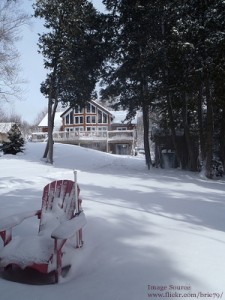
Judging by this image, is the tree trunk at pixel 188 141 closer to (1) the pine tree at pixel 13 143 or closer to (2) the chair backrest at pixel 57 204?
(2) the chair backrest at pixel 57 204

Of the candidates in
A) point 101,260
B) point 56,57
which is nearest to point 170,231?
point 101,260

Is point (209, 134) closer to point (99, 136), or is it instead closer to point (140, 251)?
point (140, 251)

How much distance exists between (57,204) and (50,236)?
622 mm

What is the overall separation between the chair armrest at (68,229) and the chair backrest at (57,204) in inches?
21.2

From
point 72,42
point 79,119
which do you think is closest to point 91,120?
point 79,119

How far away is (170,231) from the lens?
487 cm

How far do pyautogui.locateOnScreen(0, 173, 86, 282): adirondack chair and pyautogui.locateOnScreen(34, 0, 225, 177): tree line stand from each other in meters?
9.85

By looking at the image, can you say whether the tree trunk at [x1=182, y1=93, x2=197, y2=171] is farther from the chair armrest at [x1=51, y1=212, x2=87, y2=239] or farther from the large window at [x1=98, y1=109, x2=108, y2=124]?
the large window at [x1=98, y1=109, x2=108, y2=124]

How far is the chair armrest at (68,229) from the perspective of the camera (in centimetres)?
327

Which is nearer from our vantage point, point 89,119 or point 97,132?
point 97,132

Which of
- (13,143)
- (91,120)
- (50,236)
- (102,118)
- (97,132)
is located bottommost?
(50,236)

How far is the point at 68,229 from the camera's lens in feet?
11.3

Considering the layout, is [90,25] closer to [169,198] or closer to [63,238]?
[169,198]

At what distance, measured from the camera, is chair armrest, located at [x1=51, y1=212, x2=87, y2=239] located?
3.27 meters
